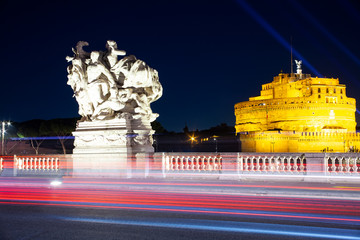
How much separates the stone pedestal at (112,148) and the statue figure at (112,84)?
1.23 feet

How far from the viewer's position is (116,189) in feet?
44.1

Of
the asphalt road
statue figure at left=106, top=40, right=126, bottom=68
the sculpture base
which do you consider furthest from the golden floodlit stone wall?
the asphalt road

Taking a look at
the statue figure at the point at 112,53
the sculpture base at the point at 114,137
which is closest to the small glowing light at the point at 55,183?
the sculpture base at the point at 114,137

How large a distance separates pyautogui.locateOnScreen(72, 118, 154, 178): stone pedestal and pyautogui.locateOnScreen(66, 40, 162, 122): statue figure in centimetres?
37

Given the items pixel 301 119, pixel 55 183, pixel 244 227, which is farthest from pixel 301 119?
pixel 244 227

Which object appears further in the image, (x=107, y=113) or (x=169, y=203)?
(x=107, y=113)

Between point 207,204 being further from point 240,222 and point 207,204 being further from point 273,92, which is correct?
point 273,92

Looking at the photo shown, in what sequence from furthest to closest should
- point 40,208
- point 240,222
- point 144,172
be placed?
point 144,172 < point 40,208 < point 240,222

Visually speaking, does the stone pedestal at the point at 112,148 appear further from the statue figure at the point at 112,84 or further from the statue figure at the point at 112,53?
the statue figure at the point at 112,53

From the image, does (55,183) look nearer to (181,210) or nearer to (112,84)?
(112,84)

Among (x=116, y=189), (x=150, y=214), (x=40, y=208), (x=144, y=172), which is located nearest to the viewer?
(x=150, y=214)

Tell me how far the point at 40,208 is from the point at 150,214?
274cm

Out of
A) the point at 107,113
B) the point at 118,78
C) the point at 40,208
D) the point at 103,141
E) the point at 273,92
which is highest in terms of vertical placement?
the point at 273,92

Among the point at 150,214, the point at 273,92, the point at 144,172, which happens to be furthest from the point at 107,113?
the point at 273,92
